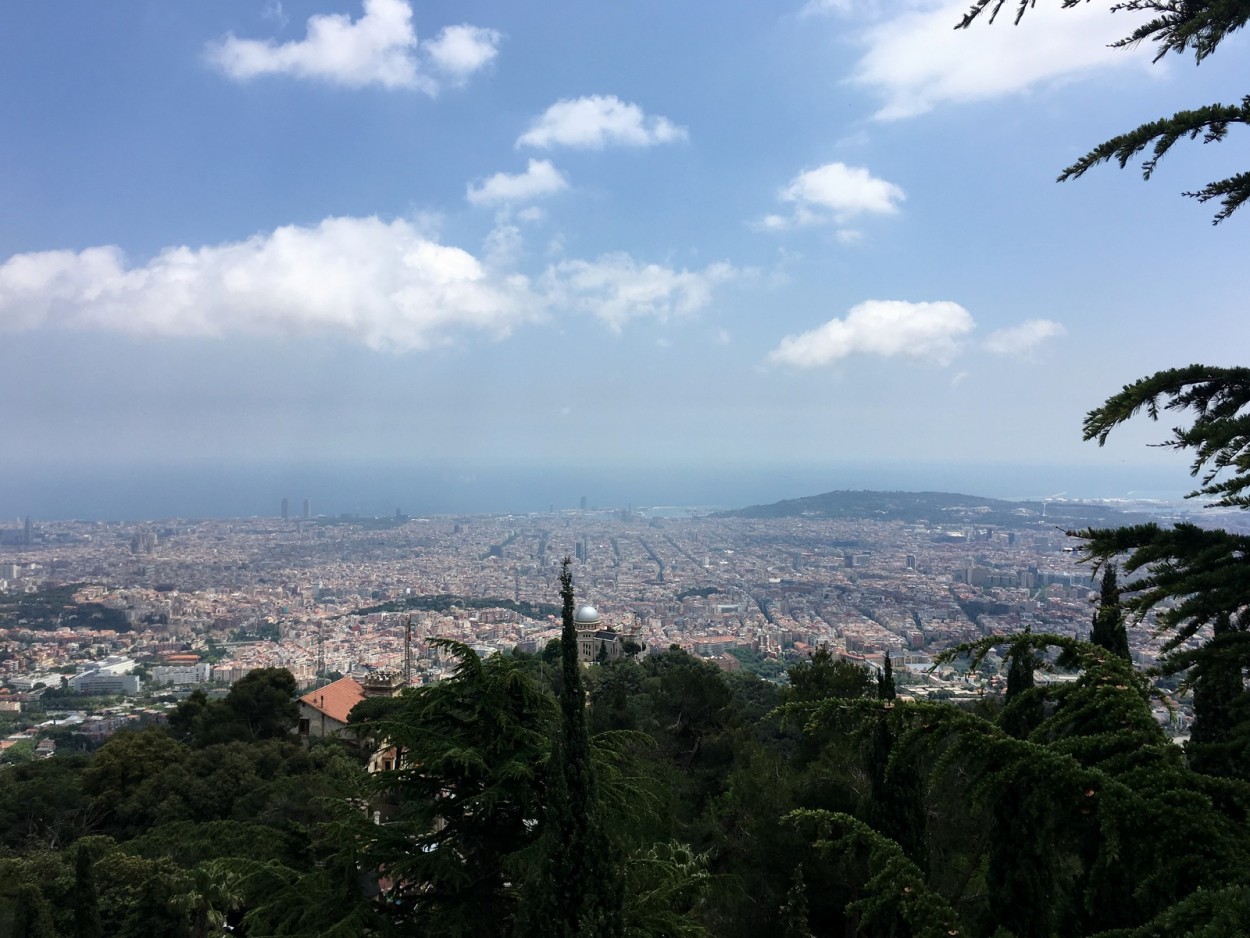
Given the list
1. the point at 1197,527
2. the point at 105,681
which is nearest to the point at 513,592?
the point at 105,681

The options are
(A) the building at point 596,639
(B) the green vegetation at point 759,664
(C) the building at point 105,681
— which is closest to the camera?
(A) the building at point 596,639

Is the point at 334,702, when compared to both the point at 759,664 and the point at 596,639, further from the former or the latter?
the point at 759,664

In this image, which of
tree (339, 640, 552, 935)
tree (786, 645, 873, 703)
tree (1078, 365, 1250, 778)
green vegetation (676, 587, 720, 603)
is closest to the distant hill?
green vegetation (676, 587, 720, 603)

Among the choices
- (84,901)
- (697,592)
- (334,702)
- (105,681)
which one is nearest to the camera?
(84,901)

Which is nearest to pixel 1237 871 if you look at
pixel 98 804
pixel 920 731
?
pixel 920 731

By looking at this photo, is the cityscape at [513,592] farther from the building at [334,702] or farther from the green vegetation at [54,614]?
the building at [334,702]

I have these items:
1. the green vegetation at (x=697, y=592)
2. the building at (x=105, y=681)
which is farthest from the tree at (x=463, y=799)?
the green vegetation at (x=697, y=592)

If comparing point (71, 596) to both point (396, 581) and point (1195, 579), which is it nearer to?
point (396, 581)
